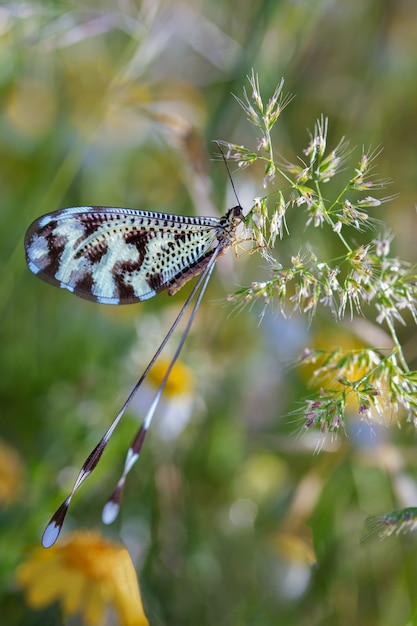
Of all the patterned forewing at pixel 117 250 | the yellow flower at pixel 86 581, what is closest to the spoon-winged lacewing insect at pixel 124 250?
the patterned forewing at pixel 117 250

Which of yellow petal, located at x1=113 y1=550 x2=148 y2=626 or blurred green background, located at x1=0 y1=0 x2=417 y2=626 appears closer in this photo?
yellow petal, located at x1=113 y1=550 x2=148 y2=626

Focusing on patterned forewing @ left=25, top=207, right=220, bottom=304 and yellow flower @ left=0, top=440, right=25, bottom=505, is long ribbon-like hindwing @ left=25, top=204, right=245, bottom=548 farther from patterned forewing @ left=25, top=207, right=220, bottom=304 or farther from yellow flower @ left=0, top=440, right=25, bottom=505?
yellow flower @ left=0, top=440, right=25, bottom=505

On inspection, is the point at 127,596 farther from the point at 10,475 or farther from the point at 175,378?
the point at 175,378

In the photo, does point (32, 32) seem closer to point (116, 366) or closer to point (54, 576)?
point (116, 366)

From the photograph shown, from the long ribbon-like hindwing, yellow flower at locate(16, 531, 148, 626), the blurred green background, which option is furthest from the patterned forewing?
yellow flower at locate(16, 531, 148, 626)

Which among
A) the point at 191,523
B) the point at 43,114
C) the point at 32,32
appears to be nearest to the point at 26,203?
the point at 32,32

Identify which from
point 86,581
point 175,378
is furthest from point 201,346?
point 86,581
